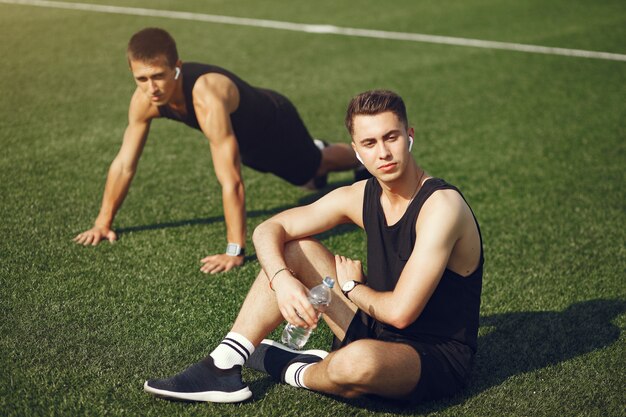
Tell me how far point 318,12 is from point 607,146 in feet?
27.8

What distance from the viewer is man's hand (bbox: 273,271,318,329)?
3941 millimetres

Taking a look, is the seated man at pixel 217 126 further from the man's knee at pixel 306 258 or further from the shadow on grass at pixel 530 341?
the shadow on grass at pixel 530 341

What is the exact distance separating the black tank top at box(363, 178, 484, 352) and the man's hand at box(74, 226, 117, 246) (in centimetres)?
280

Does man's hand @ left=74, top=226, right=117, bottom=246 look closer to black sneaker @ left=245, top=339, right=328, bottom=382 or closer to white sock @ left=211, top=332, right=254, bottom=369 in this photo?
black sneaker @ left=245, top=339, right=328, bottom=382

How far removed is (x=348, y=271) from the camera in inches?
165

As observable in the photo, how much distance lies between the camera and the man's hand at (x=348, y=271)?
4176 millimetres

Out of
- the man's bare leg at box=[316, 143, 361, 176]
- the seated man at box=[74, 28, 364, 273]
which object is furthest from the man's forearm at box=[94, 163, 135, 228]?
the man's bare leg at box=[316, 143, 361, 176]

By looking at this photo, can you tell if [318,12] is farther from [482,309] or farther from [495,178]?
[482,309]

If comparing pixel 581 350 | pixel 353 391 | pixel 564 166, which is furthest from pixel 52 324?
pixel 564 166

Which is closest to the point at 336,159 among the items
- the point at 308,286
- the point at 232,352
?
the point at 308,286

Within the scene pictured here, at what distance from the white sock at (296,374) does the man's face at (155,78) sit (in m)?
2.55

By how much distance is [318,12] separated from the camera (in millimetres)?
15820

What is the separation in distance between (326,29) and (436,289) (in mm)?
10895

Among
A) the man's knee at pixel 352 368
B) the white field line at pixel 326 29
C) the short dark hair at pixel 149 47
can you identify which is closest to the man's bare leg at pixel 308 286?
the man's knee at pixel 352 368
